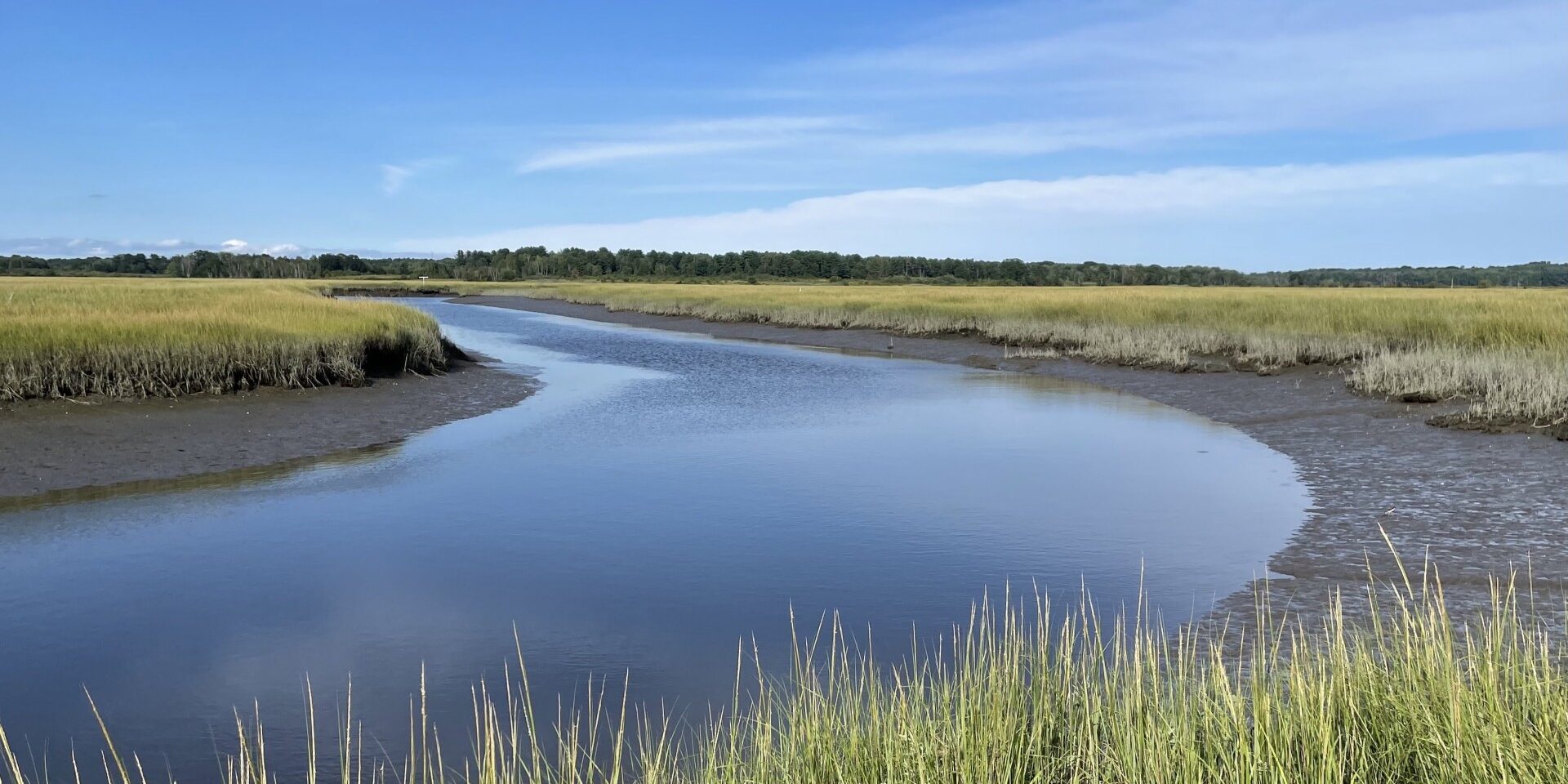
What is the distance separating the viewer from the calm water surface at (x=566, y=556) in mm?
5617

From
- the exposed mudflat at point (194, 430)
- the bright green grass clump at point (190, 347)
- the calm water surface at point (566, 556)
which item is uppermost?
the bright green grass clump at point (190, 347)

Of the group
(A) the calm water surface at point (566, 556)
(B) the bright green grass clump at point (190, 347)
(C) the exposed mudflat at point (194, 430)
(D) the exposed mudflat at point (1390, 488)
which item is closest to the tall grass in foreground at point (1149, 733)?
(A) the calm water surface at point (566, 556)

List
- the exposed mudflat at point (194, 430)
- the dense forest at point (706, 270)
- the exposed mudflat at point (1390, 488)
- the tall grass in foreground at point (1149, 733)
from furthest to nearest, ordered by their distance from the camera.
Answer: the dense forest at point (706, 270) → the exposed mudflat at point (194, 430) → the exposed mudflat at point (1390, 488) → the tall grass in foreground at point (1149, 733)

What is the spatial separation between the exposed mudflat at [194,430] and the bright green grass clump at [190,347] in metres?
0.34

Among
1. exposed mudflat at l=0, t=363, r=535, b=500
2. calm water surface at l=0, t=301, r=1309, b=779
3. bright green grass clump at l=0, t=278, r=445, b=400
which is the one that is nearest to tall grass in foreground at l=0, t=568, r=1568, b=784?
calm water surface at l=0, t=301, r=1309, b=779

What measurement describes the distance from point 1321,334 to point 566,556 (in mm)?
17205

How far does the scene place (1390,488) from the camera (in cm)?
989

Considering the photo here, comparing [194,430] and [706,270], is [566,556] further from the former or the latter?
[706,270]

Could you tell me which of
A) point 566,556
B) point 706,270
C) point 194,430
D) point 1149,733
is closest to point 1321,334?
point 566,556

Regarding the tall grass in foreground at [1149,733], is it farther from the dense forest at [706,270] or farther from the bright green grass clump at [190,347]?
the dense forest at [706,270]

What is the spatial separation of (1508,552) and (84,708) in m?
8.49

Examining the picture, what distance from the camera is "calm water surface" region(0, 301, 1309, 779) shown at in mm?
5617

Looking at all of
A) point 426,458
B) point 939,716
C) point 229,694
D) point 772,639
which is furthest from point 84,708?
point 426,458

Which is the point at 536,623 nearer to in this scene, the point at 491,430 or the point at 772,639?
the point at 772,639
